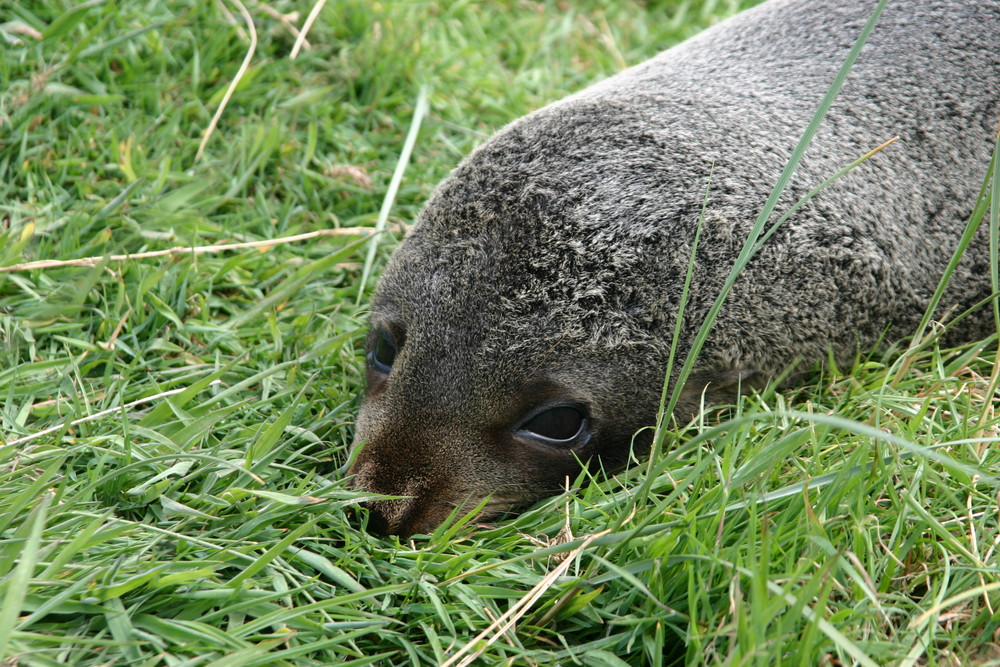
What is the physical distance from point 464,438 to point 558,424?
349 millimetres

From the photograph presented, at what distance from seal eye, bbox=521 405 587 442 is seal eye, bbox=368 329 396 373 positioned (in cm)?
62

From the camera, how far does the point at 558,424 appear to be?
11.2 ft

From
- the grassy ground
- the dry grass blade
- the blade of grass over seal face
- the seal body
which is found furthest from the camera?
the blade of grass over seal face

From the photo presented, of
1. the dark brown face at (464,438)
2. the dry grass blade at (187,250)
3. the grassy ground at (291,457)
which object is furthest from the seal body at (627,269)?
the dry grass blade at (187,250)

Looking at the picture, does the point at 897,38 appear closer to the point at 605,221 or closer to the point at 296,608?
the point at 605,221

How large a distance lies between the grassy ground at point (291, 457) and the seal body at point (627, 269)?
22 cm

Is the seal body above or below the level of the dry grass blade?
below

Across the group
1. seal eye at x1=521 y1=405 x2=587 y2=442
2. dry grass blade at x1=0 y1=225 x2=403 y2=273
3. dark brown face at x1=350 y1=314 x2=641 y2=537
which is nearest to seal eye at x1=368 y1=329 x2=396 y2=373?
dark brown face at x1=350 y1=314 x2=641 y2=537

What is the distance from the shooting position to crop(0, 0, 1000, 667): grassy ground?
2584 millimetres

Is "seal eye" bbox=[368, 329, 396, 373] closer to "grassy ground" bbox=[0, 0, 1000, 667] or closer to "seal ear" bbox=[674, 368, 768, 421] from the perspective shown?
"grassy ground" bbox=[0, 0, 1000, 667]

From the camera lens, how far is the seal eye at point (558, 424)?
11.1 feet

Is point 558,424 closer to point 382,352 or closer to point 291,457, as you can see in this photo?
point 382,352

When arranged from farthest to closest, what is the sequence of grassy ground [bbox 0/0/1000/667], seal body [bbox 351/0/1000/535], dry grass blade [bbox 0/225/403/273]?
1. dry grass blade [bbox 0/225/403/273]
2. seal body [bbox 351/0/1000/535]
3. grassy ground [bbox 0/0/1000/667]

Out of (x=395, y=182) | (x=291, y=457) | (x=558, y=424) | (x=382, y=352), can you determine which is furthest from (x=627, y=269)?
(x=395, y=182)
